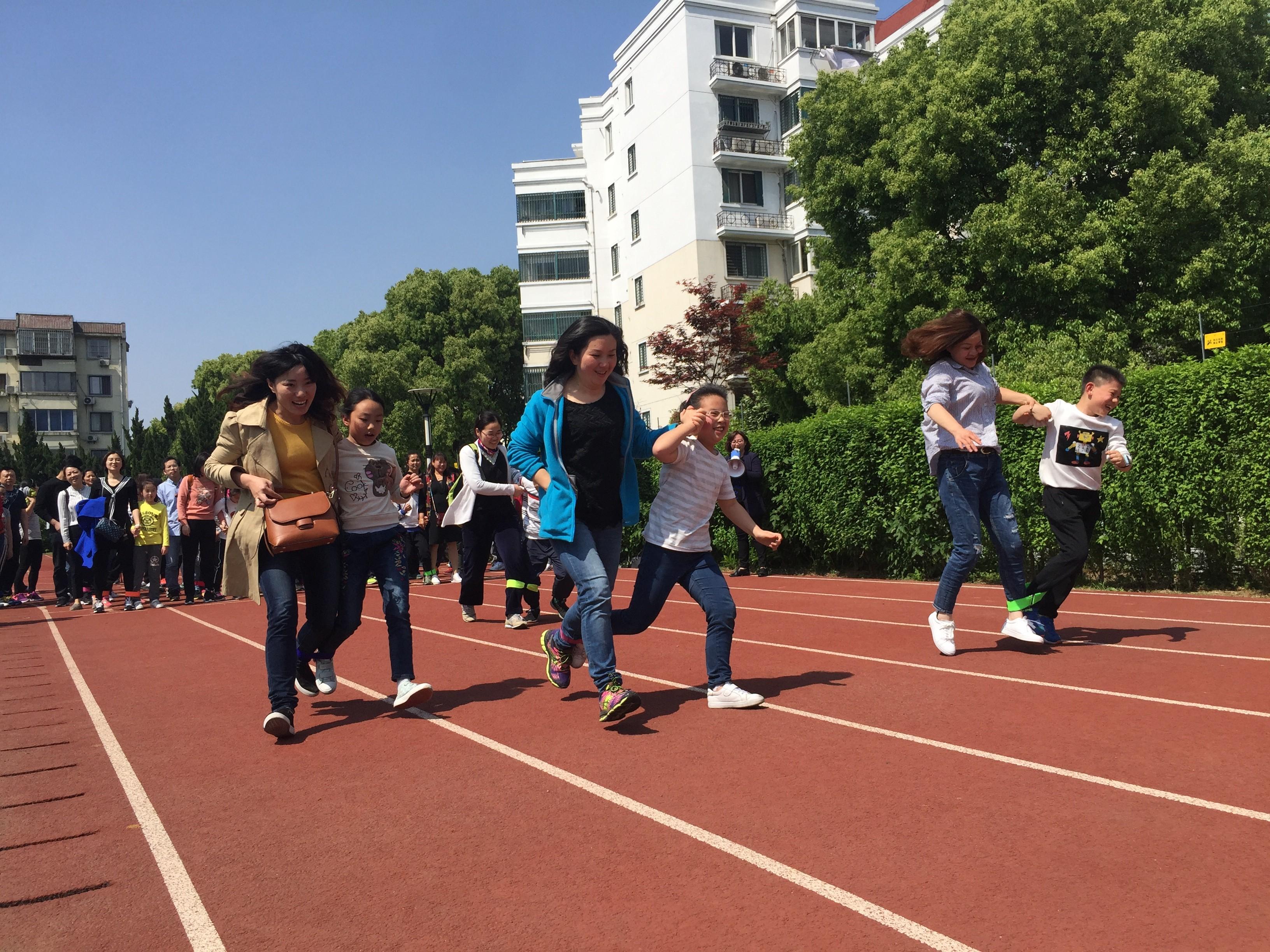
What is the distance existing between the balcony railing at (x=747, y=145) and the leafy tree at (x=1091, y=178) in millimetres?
16185

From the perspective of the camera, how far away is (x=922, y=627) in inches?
352

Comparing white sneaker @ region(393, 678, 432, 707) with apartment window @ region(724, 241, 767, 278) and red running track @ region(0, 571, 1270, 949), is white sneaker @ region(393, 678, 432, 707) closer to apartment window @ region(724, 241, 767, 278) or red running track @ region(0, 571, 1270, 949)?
red running track @ region(0, 571, 1270, 949)

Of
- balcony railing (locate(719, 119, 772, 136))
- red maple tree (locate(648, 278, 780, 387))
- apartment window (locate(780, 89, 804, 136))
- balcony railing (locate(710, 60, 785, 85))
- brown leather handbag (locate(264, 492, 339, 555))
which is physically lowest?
brown leather handbag (locate(264, 492, 339, 555))

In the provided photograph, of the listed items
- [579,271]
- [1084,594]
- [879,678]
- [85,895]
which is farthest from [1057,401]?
[579,271]

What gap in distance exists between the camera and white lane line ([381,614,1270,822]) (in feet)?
12.7

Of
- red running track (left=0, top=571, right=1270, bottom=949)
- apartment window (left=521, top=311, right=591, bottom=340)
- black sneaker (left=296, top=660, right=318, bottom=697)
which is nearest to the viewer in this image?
red running track (left=0, top=571, right=1270, bottom=949)

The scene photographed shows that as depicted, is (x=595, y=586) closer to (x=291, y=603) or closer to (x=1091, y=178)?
(x=291, y=603)

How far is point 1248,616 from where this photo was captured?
338 inches

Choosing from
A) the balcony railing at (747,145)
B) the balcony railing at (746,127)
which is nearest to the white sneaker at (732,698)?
the balcony railing at (747,145)

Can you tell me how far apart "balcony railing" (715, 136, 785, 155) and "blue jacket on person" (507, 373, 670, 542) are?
36.2 m

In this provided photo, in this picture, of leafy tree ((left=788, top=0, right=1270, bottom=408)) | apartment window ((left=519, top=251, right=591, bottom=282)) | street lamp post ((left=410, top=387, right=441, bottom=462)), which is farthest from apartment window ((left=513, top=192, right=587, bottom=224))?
leafy tree ((left=788, top=0, right=1270, bottom=408))

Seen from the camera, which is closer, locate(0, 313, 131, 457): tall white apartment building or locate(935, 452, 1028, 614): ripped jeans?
locate(935, 452, 1028, 614): ripped jeans

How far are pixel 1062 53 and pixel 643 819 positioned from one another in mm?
22358

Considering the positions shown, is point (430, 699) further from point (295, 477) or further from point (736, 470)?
point (736, 470)
